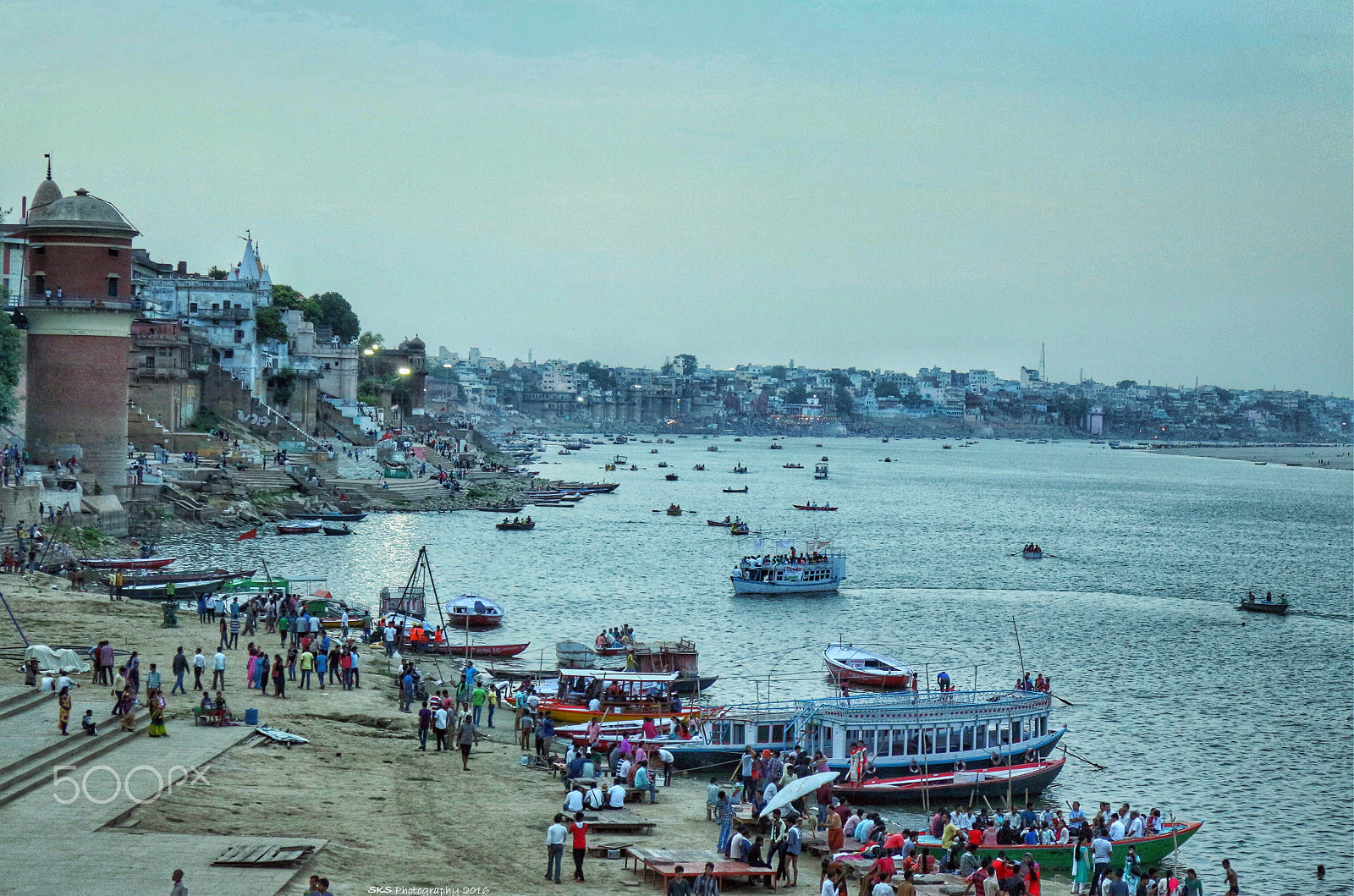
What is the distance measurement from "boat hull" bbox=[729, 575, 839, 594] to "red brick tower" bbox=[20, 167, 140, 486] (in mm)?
24693

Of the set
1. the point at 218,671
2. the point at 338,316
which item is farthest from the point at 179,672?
the point at 338,316

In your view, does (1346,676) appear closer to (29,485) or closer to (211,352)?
(29,485)

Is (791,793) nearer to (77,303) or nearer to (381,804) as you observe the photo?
(381,804)

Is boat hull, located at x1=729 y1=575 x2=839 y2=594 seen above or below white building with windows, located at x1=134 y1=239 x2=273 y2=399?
below

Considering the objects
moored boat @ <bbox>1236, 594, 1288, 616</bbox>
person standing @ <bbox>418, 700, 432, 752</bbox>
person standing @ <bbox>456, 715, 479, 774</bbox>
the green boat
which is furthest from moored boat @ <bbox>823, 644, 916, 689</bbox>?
moored boat @ <bbox>1236, 594, 1288, 616</bbox>

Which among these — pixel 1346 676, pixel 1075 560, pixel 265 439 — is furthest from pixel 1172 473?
pixel 1346 676

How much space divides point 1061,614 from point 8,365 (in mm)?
39836

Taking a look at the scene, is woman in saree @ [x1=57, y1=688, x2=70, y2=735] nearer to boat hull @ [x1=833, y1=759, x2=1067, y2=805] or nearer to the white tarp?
the white tarp

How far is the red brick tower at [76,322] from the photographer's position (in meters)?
49.7

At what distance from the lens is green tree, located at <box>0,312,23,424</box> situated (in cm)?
4775

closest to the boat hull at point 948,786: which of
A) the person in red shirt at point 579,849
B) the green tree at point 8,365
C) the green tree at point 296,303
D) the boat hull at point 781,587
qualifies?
the person in red shirt at point 579,849

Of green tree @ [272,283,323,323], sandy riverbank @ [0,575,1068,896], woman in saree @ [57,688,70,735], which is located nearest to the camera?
sandy riverbank @ [0,575,1068,896]

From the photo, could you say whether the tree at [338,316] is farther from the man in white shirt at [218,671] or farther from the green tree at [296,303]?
the man in white shirt at [218,671]

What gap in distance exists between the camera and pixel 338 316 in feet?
430
